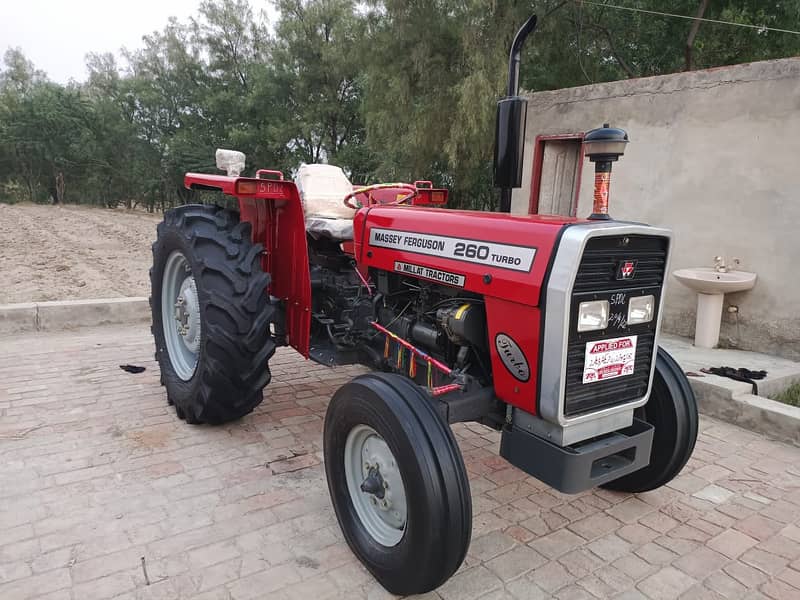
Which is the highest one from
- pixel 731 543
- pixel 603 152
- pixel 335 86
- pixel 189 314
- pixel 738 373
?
pixel 335 86

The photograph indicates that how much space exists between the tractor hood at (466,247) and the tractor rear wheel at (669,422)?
1.03 meters

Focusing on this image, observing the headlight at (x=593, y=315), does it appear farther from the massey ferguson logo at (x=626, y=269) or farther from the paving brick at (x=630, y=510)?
the paving brick at (x=630, y=510)

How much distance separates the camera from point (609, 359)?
7.08 ft

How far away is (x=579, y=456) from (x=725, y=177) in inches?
171

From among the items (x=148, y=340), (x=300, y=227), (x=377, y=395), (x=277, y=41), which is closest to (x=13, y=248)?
(x=148, y=340)

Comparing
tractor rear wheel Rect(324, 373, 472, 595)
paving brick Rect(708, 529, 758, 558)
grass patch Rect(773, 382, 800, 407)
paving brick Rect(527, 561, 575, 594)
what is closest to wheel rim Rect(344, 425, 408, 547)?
tractor rear wheel Rect(324, 373, 472, 595)

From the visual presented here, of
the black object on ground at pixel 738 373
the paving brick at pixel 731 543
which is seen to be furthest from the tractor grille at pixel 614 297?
the black object on ground at pixel 738 373

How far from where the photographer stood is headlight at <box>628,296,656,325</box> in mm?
2186

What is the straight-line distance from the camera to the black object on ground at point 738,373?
4059mm

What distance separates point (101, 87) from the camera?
32.8 meters

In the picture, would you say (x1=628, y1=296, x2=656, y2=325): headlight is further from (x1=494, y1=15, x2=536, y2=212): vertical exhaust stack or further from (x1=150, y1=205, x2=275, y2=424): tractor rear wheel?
(x1=150, y1=205, x2=275, y2=424): tractor rear wheel

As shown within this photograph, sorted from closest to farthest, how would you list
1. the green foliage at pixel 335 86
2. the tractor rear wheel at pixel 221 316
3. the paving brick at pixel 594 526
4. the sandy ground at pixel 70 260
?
the paving brick at pixel 594 526, the tractor rear wheel at pixel 221 316, the sandy ground at pixel 70 260, the green foliage at pixel 335 86

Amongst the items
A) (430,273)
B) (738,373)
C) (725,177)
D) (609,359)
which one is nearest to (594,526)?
(609,359)

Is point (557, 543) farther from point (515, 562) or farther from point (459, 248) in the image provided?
point (459, 248)
